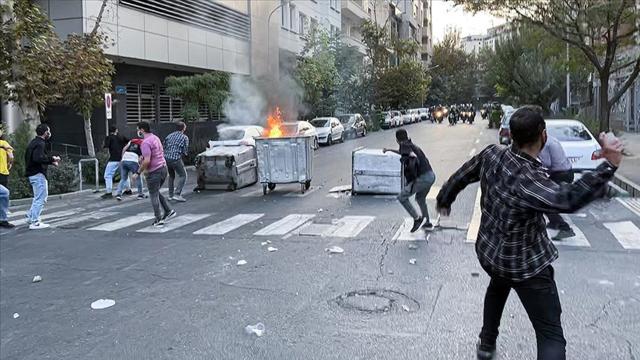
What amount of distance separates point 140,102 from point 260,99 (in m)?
6.25

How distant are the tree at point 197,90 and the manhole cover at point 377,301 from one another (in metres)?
17.8

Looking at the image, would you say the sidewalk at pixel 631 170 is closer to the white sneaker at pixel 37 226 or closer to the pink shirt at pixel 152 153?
the pink shirt at pixel 152 153

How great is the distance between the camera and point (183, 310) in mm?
5699

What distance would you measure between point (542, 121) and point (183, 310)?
368 centimetres

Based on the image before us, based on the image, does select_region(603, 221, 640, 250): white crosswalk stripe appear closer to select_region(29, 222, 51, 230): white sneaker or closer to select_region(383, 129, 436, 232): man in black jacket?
select_region(383, 129, 436, 232): man in black jacket

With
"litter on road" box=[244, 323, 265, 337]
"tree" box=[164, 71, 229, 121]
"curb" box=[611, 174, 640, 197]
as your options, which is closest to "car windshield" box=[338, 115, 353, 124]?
"tree" box=[164, 71, 229, 121]

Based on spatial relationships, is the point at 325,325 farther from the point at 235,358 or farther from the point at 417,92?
the point at 417,92

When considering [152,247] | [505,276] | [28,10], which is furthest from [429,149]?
[505,276]

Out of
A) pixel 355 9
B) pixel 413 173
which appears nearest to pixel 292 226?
pixel 413 173

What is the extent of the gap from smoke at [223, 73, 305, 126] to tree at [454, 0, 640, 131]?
10.3 metres

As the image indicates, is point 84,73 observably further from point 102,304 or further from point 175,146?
point 102,304

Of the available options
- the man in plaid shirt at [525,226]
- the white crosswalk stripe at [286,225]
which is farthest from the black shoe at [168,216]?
the man in plaid shirt at [525,226]

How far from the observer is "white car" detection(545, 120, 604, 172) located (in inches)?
515

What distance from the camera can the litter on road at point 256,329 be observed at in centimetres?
500
